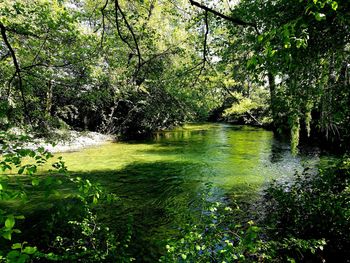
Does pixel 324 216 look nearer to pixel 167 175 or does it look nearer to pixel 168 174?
pixel 167 175

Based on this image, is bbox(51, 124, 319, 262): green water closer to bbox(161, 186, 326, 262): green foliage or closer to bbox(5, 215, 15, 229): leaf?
bbox(161, 186, 326, 262): green foliage

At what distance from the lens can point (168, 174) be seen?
12898mm

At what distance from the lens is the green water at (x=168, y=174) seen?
301 inches

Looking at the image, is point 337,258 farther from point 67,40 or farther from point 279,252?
point 67,40

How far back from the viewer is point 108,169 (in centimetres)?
1377

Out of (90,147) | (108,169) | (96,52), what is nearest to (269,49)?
(108,169)

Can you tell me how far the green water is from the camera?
7652mm

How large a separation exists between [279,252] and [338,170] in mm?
2988

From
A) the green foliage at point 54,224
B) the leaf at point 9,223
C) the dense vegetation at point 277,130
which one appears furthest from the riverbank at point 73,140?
the leaf at point 9,223

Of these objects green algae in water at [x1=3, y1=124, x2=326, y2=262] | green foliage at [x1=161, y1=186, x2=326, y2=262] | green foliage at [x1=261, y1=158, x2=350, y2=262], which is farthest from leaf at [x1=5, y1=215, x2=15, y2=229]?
green foliage at [x1=261, y1=158, x2=350, y2=262]

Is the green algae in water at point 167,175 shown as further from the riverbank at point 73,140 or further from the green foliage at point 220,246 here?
the riverbank at point 73,140

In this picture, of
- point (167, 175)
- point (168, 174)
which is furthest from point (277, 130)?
point (168, 174)

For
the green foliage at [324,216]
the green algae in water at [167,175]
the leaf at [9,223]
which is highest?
the leaf at [9,223]

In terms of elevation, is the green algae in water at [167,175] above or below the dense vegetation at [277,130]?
below
